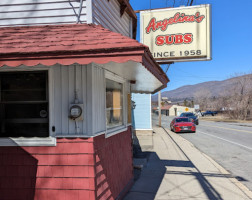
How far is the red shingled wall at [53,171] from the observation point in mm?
3930

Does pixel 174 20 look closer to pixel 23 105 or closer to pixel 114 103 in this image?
pixel 114 103

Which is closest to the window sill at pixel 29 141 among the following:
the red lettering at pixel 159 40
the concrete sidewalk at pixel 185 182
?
the concrete sidewalk at pixel 185 182

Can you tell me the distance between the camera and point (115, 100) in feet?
18.6

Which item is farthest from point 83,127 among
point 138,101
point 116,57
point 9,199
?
point 138,101

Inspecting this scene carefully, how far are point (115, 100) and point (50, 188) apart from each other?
7.58 ft

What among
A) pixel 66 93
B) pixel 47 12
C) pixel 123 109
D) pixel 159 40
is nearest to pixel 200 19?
pixel 159 40

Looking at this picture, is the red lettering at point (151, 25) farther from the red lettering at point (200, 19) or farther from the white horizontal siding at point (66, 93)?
the white horizontal siding at point (66, 93)

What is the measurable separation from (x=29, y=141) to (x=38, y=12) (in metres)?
2.47

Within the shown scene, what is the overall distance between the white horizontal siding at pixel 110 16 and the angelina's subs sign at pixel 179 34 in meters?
1.32

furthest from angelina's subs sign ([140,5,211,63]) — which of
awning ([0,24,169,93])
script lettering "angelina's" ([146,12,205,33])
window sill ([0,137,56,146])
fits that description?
window sill ([0,137,56,146])

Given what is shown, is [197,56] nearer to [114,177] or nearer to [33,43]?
[114,177]

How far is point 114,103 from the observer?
18.4ft

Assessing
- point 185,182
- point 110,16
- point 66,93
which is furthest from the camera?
point 185,182

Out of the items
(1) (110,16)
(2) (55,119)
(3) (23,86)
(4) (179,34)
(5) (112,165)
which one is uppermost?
(4) (179,34)
